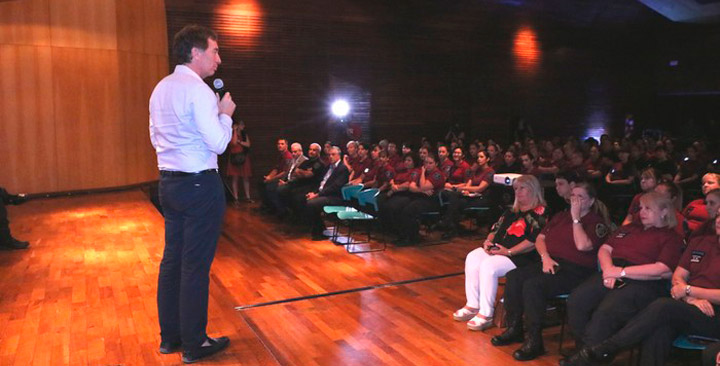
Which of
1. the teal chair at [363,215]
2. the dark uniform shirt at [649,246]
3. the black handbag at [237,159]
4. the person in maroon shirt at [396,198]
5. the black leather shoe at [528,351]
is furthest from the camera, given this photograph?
the black handbag at [237,159]

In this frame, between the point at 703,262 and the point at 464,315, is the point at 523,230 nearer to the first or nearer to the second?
the point at 464,315

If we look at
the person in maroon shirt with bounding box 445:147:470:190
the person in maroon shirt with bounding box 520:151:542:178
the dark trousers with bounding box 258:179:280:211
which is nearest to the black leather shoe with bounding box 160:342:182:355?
the person in maroon shirt with bounding box 445:147:470:190

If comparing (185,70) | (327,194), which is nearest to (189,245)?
(185,70)

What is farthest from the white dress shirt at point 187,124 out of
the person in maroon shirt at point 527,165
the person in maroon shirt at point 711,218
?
the person in maroon shirt at point 527,165

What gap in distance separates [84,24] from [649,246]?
8.50 meters

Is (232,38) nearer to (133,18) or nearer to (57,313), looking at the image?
(133,18)

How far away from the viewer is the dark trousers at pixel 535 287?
3.59m

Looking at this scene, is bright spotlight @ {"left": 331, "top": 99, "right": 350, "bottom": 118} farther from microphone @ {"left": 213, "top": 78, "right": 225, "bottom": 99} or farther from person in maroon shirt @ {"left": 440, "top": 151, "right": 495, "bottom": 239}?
person in maroon shirt @ {"left": 440, "top": 151, "right": 495, "bottom": 239}

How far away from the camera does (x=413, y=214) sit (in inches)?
267

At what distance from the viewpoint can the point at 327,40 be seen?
1192 centimetres

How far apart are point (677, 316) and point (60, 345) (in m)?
3.25

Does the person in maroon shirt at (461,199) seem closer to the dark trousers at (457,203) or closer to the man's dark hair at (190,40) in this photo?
the dark trousers at (457,203)

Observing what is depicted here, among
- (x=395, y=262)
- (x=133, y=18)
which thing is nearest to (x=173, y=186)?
(x=395, y=262)

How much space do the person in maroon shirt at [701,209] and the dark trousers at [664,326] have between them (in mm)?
1608
